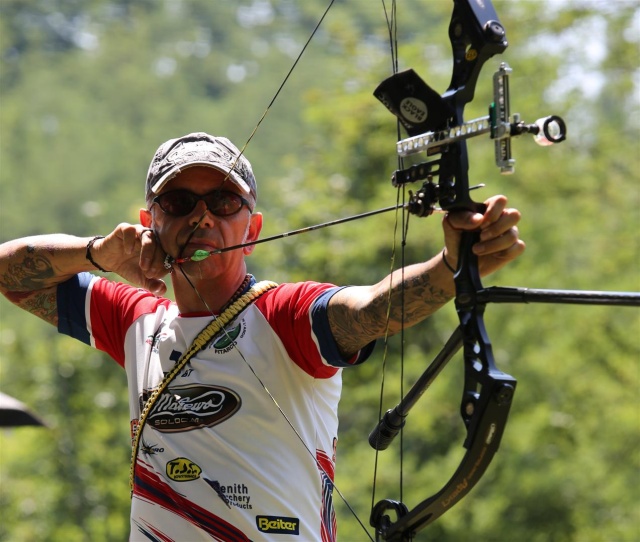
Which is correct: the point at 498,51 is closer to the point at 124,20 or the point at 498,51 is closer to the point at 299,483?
the point at 299,483

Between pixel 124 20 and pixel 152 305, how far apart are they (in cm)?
4493

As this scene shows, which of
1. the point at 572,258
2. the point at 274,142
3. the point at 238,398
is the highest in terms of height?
the point at 274,142

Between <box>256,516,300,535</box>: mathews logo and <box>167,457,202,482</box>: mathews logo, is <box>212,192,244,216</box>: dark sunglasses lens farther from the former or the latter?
<box>256,516,300,535</box>: mathews logo

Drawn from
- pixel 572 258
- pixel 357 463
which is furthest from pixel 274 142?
pixel 357 463

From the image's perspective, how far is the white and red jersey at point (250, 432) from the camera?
9.16ft

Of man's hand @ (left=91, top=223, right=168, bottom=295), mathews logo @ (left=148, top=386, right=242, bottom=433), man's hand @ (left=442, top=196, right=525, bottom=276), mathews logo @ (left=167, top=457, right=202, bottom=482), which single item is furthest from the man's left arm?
man's hand @ (left=91, top=223, right=168, bottom=295)

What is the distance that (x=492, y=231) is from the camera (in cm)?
225

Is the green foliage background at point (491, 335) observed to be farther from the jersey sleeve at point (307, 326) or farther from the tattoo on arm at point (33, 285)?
the jersey sleeve at point (307, 326)

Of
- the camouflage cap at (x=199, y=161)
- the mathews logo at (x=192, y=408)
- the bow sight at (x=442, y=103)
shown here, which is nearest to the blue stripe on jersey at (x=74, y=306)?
the camouflage cap at (x=199, y=161)

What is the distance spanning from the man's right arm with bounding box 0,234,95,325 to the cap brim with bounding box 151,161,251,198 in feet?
1.26

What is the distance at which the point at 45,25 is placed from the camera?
44.7 meters

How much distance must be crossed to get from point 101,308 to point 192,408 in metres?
0.65

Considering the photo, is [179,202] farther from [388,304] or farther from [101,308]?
[388,304]

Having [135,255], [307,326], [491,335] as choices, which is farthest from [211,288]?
[491,335]
